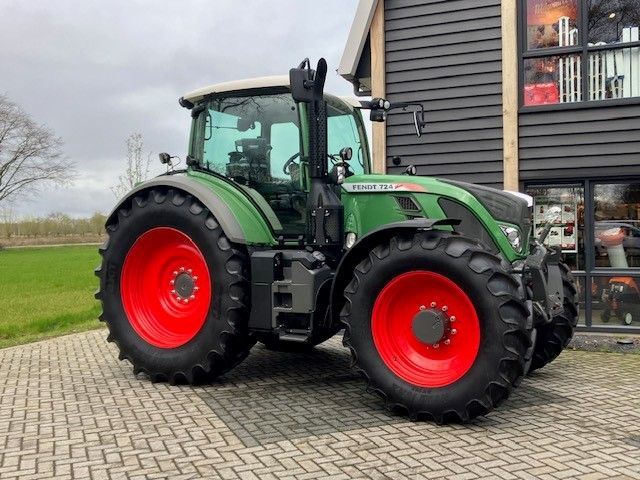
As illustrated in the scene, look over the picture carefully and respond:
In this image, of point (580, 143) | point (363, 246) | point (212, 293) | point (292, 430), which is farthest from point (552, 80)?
point (292, 430)

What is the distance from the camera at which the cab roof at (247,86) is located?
566 centimetres

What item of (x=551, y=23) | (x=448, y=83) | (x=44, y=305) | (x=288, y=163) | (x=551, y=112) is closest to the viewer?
(x=288, y=163)

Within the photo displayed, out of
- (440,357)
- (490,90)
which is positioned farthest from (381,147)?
(440,357)

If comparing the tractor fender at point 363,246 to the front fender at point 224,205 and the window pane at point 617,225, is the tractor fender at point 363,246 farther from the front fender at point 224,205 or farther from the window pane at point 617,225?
the window pane at point 617,225

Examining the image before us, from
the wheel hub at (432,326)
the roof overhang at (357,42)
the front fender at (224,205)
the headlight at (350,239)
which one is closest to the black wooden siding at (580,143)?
the roof overhang at (357,42)

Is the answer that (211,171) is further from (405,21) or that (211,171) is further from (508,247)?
(405,21)

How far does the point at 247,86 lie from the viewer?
5.80 metres

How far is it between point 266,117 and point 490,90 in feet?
12.2

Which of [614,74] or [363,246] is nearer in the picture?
[363,246]

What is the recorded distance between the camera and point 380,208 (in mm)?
5320

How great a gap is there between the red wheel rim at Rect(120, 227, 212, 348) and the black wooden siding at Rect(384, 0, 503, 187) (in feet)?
12.5

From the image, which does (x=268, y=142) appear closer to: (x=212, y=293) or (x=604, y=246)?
(x=212, y=293)

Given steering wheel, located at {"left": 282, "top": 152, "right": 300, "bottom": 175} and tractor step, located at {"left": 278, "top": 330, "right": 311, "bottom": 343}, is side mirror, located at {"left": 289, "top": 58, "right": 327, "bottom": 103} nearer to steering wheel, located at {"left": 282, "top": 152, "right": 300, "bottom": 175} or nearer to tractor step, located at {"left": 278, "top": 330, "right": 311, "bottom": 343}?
steering wheel, located at {"left": 282, "top": 152, "right": 300, "bottom": 175}

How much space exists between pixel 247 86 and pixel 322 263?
5.66 feet
